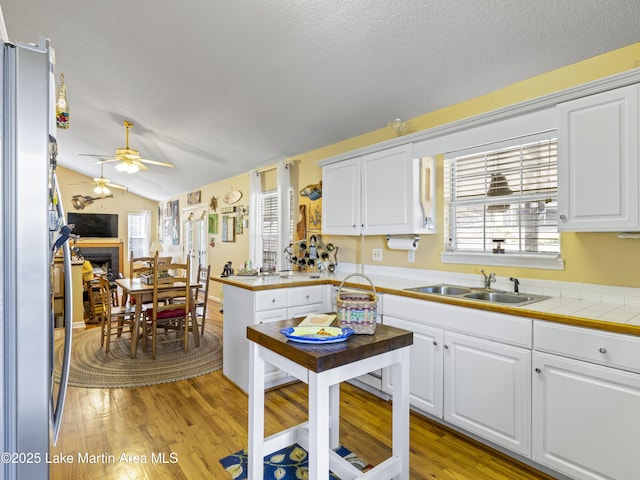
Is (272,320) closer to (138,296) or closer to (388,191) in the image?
(388,191)

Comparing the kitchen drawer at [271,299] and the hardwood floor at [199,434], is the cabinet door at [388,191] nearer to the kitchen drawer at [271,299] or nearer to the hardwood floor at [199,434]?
the kitchen drawer at [271,299]

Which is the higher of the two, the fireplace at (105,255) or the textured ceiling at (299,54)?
the textured ceiling at (299,54)

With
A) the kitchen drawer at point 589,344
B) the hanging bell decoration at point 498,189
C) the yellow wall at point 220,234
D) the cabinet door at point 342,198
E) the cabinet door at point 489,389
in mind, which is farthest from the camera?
the yellow wall at point 220,234

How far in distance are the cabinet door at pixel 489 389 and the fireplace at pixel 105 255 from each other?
28.4 ft

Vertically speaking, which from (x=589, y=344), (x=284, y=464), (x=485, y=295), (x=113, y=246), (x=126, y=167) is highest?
(x=126, y=167)

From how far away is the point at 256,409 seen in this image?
164 centimetres

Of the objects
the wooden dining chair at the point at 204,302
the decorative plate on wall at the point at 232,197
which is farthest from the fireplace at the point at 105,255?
the decorative plate on wall at the point at 232,197

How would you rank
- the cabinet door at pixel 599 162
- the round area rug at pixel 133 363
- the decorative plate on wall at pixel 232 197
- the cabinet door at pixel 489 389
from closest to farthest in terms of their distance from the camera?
the cabinet door at pixel 599 162 < the cabinet door at pixel 489 389 < the round area rug at pixel 133 363 < the decorative plate on wall at pixel 232 197

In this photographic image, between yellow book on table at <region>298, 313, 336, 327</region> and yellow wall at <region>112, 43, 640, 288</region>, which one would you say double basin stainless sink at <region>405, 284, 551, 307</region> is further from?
yellow book on table at <region>298, 313, 336, 327</region>

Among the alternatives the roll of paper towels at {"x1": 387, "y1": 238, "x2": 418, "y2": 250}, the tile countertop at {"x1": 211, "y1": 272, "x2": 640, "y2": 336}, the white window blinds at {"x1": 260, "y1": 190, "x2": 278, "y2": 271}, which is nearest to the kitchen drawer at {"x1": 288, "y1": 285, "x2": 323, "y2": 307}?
the tile countertop at {"x1": 211, "y1": 272, "x2": 640, "y2": 336}

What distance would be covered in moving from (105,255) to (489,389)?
30.8ft

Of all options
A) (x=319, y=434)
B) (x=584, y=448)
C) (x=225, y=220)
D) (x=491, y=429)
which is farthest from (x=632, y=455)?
(x=225, y=220)

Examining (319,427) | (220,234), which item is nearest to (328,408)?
(319,427)

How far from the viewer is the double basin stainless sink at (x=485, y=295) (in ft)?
7.21
